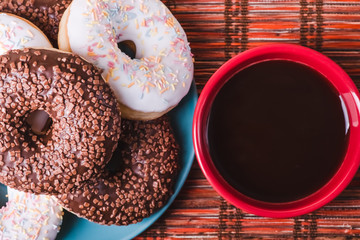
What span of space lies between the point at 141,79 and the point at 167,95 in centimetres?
7

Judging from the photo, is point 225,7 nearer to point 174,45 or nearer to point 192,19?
point 192,19

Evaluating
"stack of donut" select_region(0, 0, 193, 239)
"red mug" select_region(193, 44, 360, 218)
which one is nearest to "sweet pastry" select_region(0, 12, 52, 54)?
"stack of donut" select_region(0, 0, 193, 239)

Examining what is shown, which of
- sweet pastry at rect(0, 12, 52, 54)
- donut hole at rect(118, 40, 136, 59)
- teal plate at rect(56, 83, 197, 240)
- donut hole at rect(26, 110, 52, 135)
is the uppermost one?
sweet pastry at rect(0, 12, 52, 54)

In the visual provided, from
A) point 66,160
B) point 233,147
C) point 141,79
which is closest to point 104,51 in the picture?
point 141,79

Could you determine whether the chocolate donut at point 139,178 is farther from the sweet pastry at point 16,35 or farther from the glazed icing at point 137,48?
the sweet pastry at point 16,35

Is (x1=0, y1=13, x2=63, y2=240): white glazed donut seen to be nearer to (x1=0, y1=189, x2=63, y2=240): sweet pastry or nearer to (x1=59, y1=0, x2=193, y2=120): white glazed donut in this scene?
(x1=0, y1=189, x2=63, y2=240): sweet pastry

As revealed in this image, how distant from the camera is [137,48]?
1146 millimetres

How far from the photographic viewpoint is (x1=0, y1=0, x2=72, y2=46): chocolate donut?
1.14 metres

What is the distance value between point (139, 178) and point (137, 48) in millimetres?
338

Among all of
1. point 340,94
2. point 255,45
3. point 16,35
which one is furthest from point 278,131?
point 16,35

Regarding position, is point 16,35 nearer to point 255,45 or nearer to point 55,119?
point 55,119

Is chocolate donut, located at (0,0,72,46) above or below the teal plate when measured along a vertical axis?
above

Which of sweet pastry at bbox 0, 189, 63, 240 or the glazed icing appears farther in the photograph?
sweet pastry at bbox 0, 189, 63, 240

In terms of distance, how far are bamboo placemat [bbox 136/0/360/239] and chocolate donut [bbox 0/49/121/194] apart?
0.33m
